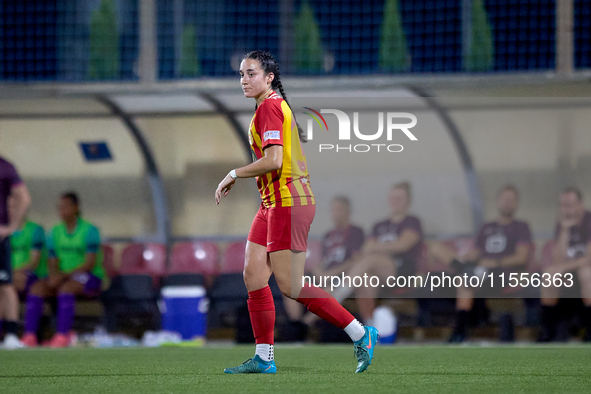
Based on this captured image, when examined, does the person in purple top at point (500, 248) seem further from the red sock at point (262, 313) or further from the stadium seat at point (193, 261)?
the red sock at point (262, 313)

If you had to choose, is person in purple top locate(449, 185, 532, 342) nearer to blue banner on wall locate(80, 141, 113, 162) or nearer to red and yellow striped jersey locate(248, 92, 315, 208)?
red and yellow striped jersey locate(248, 92, 315, 208)

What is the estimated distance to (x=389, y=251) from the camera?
28.7 ft

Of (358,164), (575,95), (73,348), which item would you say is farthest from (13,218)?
(575,95)

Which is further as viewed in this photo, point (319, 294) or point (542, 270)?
point (542, 270)

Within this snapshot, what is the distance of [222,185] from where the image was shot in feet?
15.5

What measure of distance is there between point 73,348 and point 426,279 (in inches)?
127

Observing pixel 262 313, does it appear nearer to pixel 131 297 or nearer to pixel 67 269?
pixel 131 297

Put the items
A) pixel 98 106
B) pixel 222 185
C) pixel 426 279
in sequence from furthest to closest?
pixel 98 106
pixel 426 279
pixel 222 185

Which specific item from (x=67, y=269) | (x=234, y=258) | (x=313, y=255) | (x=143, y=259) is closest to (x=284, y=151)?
(x=313, y=255)

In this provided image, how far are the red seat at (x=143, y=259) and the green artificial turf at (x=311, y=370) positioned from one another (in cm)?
189

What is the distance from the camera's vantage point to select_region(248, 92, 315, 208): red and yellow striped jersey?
188 inches

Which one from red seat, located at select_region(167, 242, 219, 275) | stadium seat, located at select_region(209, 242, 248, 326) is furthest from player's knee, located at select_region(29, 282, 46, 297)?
stadium seat, located at select_region(209, 242, 248, 326)

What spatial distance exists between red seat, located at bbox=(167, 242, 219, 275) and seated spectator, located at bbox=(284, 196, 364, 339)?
1.15m

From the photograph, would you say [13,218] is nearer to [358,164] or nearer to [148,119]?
[148,119]
